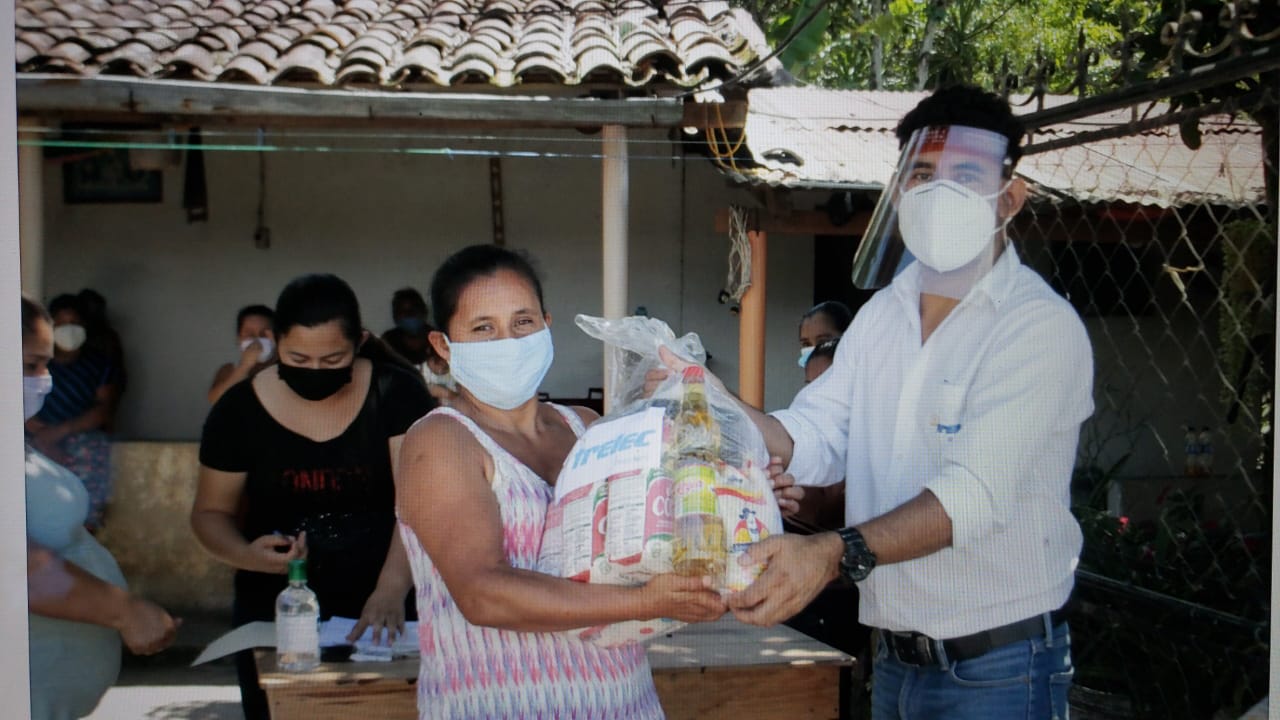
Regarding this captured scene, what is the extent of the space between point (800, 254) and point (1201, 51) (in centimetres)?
71

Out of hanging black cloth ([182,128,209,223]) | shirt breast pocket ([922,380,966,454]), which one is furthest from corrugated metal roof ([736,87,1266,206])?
hanging black cloth ([182,128,209,223])

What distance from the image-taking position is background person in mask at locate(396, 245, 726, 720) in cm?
134

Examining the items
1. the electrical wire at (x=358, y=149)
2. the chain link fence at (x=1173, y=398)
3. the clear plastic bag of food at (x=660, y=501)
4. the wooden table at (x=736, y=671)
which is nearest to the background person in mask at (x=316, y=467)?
the wooden table at (x=736, y=671)

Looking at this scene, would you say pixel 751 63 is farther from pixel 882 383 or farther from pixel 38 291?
pixel 38 291

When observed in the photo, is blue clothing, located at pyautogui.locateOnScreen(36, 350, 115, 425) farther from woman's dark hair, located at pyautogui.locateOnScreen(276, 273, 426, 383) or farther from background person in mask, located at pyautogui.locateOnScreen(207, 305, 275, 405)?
woman's dark hair, located at pyautogui.locateOnScreen(276, 273, 426, 383)

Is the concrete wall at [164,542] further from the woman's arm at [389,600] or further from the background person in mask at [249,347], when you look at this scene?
the woman's arm at [389,600]

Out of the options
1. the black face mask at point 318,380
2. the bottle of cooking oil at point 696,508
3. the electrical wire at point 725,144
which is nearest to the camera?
the bottle of cooking oil at point 696,508

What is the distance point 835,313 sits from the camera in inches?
69.7

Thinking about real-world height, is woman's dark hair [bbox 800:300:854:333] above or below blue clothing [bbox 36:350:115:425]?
above

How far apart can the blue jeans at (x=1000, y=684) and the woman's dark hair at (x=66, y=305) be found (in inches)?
58.8

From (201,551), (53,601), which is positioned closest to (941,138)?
(201,551)

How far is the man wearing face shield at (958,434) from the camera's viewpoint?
60.1 inches

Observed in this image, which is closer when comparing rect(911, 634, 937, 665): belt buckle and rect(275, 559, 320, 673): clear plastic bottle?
rect(911, 634, 937, 665): belt buckle

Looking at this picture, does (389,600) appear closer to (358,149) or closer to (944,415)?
(358,149)
